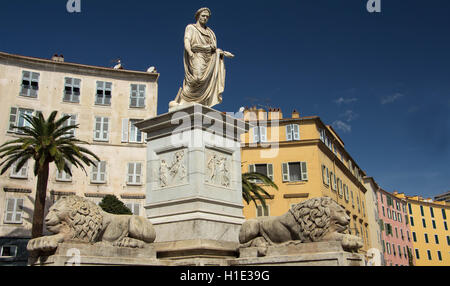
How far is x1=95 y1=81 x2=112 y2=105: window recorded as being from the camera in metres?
37.4

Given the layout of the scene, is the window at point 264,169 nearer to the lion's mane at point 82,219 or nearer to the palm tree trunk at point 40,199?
the palm tree trunk at point 40,199

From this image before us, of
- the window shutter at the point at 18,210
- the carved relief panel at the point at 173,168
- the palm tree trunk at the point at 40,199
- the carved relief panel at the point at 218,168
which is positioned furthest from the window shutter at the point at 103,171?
the carved relief panel at the point at 218,168

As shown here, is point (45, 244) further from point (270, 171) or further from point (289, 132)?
point (289, 132)

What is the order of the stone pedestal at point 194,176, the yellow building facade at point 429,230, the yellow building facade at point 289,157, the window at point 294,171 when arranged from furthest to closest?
the yellow building facade at point 429,230 < the window at point 294,171 < the yellow building facade at point 289,157 < the stone pedestal at point 194,176

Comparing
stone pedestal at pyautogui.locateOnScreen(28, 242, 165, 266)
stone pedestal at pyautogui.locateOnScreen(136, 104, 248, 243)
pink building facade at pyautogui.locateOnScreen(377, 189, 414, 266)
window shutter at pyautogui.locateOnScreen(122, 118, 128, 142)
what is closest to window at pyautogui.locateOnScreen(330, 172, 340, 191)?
window shutter at pyautogui.locateOnScreen(122, 118, 128, 142)

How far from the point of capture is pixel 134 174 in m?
35.8

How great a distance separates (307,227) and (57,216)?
359 centimetres

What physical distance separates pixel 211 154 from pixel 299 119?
3352cm

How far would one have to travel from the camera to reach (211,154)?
819 centimetres

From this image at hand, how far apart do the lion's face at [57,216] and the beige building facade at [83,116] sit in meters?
28.4

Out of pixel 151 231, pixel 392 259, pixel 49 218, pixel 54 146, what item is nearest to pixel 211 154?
pixel 151 231

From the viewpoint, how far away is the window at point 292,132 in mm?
40656
